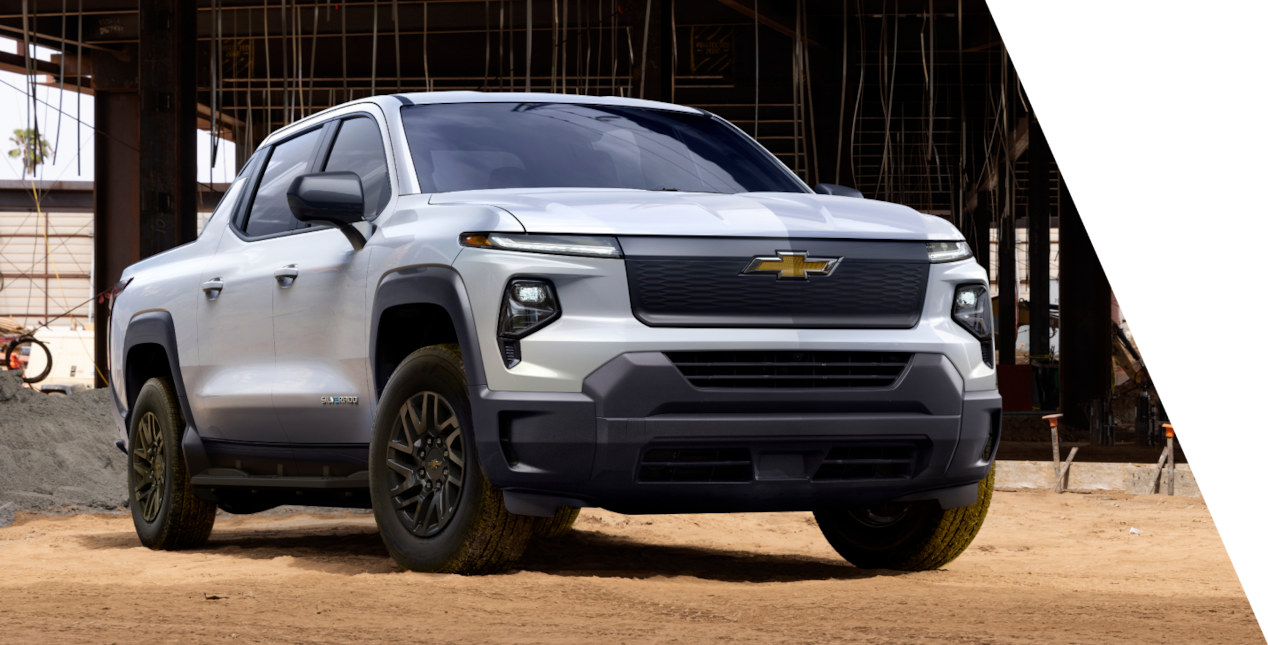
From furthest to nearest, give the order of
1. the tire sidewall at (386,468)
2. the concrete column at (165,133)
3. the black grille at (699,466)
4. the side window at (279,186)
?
the concrete column at (165,133)
the side window at (279,186)
the tire sidewall at (386,468)
the black grille at (699,466)

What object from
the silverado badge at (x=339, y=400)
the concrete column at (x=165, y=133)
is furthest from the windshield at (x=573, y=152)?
the concrete column at (x=165, y=133)

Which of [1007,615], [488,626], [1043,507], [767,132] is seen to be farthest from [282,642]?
[767,132]

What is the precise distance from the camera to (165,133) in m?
12.8

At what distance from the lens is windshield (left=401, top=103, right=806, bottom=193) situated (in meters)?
5.62

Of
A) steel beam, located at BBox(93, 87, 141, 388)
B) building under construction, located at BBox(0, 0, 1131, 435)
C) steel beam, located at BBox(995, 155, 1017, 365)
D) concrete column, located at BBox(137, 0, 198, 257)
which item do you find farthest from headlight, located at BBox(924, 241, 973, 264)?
steel beam, located at BBox(995, 155, 1017, 365)

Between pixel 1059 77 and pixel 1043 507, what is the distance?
8775 millimetres

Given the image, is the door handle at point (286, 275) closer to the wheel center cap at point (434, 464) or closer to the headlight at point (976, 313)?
the wheel center cap at point (434, 464)

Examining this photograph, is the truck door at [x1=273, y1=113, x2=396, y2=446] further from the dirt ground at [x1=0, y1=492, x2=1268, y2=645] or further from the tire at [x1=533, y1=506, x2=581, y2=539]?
the tire at [x1=533, y1=506, x2=581, y2=539]

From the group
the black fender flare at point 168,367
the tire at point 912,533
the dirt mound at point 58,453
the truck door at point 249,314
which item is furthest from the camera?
the dirt mound at point 58,453

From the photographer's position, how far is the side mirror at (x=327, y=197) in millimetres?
5246

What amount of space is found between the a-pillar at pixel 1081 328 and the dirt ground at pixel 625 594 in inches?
591

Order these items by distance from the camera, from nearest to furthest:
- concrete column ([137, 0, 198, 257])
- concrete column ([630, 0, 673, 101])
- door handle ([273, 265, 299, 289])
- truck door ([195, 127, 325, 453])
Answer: door handle ([273, 265, 299, 289]), truck door ([195, 127, 325, 453]), concrete column ([630, 0, 673, 101]), concrete column ([137, 0, 198, 257])

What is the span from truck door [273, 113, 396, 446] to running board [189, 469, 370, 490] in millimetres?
147

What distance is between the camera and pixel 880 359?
490 centimetres
